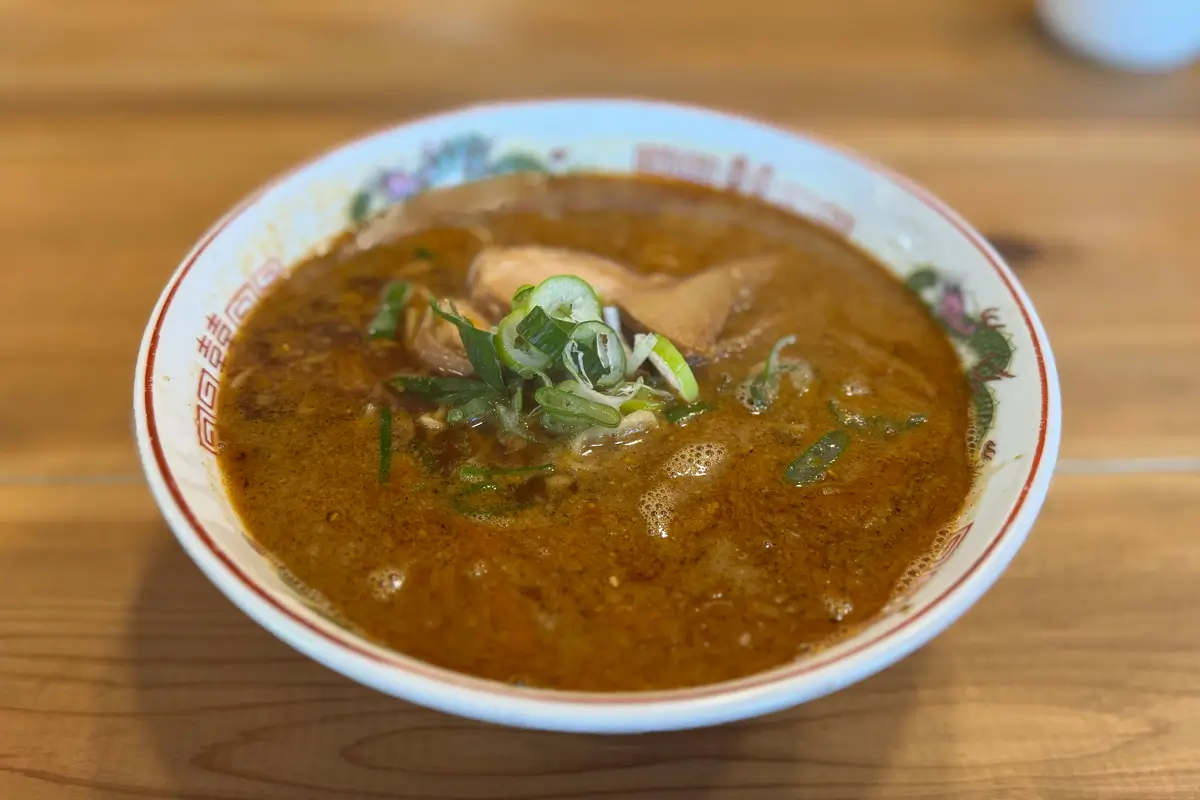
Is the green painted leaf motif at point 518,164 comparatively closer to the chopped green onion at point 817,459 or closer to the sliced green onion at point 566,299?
the sliced green onion at point 566,299

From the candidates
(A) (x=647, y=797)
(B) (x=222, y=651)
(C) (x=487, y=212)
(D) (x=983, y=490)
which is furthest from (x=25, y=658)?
(D) (x=983, y=490)

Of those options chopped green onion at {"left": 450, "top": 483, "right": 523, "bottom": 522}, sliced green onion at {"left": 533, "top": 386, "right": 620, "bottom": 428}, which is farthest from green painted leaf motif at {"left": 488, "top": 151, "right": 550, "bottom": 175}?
chopped green onion at {"left": 450, "top": 483, "right": 523, "bottom": 522}

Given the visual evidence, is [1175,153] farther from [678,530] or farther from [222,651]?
[222,651]

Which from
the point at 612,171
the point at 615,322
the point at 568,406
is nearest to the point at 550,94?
the point at 612,171

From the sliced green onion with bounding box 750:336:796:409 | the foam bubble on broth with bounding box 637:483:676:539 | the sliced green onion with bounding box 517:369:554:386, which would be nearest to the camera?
the foam bubble on broth with bounding box 637:483:676:539

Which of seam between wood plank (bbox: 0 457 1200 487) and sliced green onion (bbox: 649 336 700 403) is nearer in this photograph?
sliced green onion (bbox: 649 336 700 403)

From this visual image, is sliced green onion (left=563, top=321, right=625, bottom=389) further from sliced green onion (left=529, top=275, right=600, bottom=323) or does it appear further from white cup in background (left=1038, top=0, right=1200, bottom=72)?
white cup in background (left=1038, top=0, right=1200, bottom=72)
